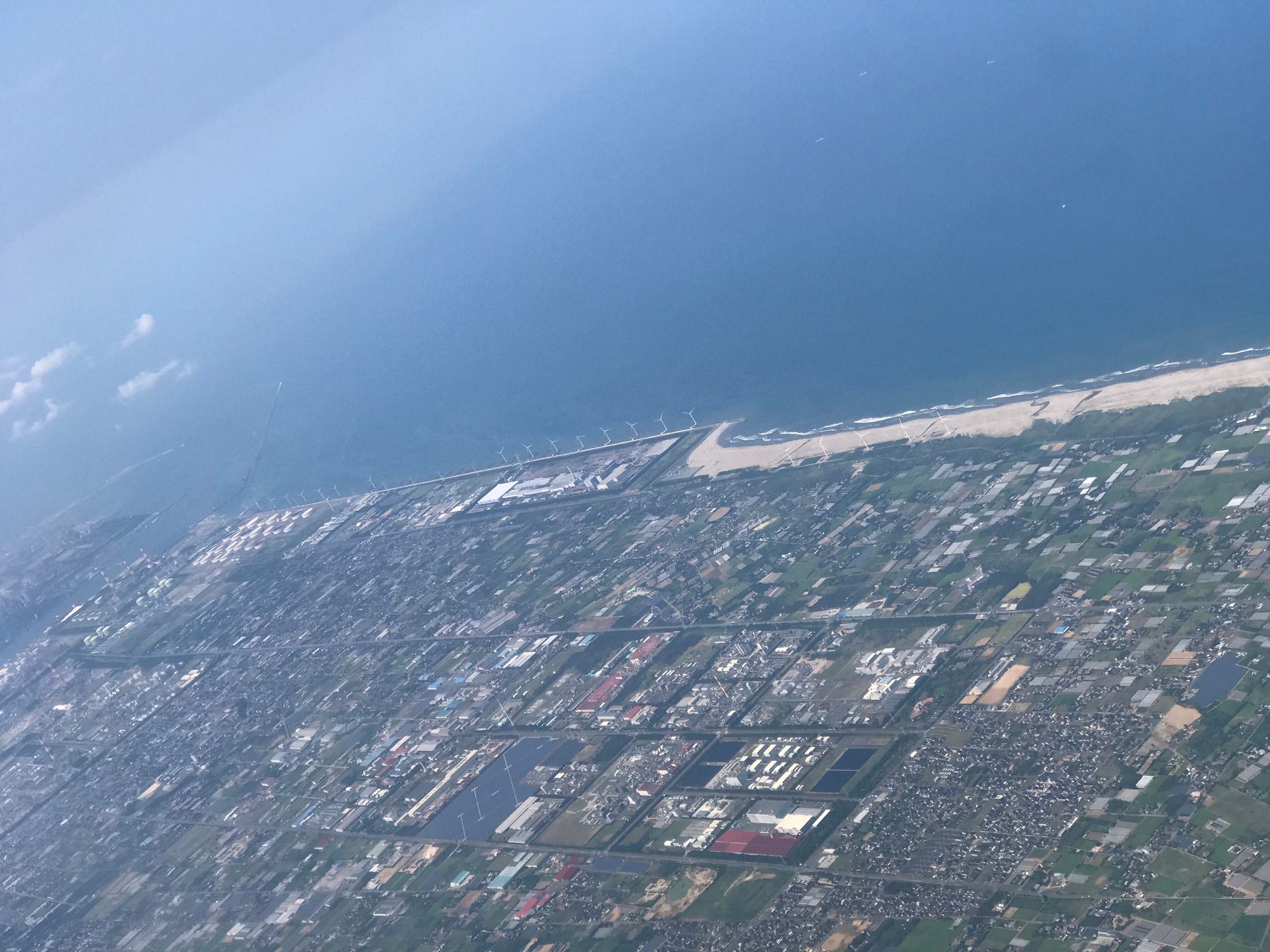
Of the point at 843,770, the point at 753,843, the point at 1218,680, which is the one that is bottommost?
the point at 753,843

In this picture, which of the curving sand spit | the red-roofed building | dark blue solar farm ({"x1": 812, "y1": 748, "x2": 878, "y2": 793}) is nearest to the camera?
the red-roofed building

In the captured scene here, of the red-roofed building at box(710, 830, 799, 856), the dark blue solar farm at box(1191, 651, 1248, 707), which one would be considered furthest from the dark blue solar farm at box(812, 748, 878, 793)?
the dark blue solar farm at box(1191, 651, 1248, 707)

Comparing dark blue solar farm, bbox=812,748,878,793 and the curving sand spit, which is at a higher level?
the curving sand spit

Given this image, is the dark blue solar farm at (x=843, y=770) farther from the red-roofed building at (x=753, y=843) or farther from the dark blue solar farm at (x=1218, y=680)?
the dark blue solar farm at (x=1218, y=680)

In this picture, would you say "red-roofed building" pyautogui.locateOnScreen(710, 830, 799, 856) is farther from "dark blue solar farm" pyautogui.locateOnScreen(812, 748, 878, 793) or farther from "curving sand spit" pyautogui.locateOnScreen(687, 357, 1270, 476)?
"curving sand spit" pyautogui.locateOnScreen(687, 357, 1270, 476)

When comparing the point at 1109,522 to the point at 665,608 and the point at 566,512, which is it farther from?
the point at 566,512

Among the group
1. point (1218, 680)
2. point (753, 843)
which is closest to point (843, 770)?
point (753, 843)

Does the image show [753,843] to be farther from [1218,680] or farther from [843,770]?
[1218,680]

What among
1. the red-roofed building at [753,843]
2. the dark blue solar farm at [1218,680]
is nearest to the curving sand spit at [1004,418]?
the dark blue solar farm at [1218,680]
